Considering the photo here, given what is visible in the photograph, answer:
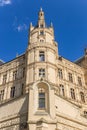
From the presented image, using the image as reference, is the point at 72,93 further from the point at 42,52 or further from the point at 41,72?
the point at 42,52

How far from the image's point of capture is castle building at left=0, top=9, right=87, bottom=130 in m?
29.5

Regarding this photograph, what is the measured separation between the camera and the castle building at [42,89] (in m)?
29.5

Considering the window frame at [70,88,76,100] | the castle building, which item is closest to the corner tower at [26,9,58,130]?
the castle building

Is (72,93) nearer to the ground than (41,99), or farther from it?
farther from it

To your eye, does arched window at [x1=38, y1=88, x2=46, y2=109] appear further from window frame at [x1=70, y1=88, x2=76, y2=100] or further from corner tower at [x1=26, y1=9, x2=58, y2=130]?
window frame at [x1=70, y1=88, x2=76, y2=100]

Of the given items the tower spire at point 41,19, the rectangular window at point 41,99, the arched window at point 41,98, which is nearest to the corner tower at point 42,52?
the tower spire at point 41,19

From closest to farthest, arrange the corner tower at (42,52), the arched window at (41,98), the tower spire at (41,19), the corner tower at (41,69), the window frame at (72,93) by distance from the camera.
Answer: the corner tower at (41,69)
the arched window at (41,98)
the corner tower at (42,52)
the window frame at (72,93)
the tower spire at (41,19)

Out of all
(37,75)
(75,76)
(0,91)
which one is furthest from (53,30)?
(0,91)

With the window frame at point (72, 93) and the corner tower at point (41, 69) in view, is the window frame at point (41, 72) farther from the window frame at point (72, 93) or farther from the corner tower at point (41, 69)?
the window frame at point (72, 93)

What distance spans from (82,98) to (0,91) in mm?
17272

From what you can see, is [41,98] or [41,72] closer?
[41,98]

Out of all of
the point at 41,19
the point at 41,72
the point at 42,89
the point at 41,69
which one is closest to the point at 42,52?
the point at 41,69

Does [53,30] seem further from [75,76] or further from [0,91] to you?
[0,91]

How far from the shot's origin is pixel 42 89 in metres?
31.5
